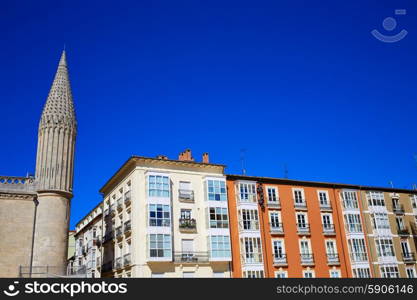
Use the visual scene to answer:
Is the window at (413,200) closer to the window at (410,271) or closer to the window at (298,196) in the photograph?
the window at (410,271)

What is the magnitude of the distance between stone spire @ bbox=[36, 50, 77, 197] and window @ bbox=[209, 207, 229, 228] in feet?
46.3

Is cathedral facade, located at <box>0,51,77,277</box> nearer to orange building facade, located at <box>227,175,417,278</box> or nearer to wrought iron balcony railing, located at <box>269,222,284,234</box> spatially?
orange building facade, located at <box>227,175,417,278</box>

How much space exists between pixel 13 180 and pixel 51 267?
8368 mm

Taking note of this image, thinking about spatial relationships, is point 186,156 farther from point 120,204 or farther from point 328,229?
point 328,229

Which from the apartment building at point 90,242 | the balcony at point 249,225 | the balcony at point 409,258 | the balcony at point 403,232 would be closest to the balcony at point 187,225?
the balcony at point 249,225

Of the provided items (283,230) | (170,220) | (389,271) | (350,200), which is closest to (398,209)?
(350,200)

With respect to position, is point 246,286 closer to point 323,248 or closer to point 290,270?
point 290,270

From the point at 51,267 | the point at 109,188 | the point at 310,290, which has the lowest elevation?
the point at 310,290

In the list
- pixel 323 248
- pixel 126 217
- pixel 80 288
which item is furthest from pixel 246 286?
pixel 323 248

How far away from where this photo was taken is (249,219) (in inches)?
1869

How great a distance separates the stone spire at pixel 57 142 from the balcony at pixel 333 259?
28.5 meters

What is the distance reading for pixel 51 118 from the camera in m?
39.3

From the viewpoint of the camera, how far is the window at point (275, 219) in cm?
4846

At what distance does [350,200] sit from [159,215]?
24560 mm
